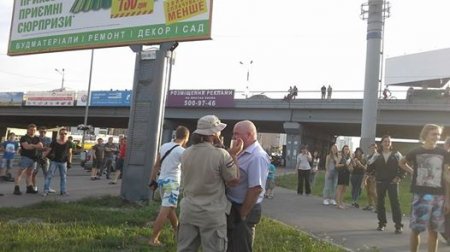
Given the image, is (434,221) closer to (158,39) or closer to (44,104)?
(158,39)

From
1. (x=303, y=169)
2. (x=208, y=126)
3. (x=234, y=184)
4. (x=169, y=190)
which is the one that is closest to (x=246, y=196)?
(x=234, y=184)

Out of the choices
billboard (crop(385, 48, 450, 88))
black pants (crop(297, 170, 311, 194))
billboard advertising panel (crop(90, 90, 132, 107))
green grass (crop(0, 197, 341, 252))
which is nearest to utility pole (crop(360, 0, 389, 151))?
black pants (crop(297, 170, 311, 194))

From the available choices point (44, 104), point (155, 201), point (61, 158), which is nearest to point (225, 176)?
point (155, 201)

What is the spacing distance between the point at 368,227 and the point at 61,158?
747 cm

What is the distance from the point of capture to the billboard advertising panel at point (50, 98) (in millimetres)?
56875

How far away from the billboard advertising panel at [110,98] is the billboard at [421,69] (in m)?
29.6

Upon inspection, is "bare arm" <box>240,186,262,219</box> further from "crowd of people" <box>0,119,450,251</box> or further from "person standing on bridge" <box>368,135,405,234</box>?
"person standing on bridge" <box>368,135,405,234</box>

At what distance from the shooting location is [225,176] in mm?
4668

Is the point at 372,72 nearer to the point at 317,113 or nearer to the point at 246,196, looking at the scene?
the point at 317,113

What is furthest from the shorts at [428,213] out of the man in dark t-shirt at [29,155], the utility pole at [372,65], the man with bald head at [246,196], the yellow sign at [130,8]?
the utility pole at [372,65]

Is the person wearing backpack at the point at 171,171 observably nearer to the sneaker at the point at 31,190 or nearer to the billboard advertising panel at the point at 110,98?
the sneaker at the point at 31,190

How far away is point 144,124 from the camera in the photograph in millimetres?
11695

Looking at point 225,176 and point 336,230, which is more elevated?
point 225,176

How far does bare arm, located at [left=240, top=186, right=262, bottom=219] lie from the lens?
15.8ft
